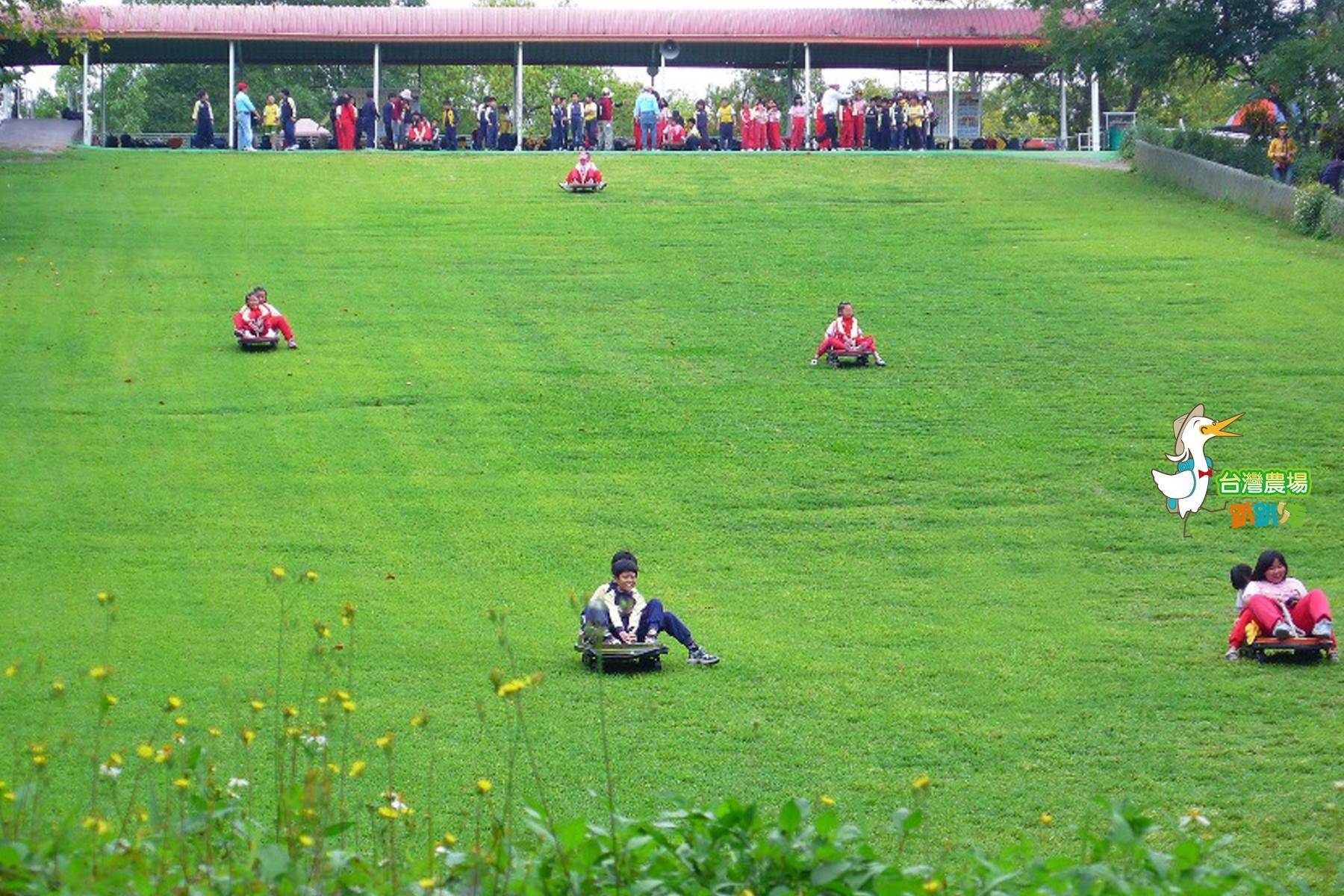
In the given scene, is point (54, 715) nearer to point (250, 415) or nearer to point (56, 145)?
point (250, 415)

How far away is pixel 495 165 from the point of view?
48.8 meters

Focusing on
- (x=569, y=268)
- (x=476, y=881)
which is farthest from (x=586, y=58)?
(x=476, y=881)

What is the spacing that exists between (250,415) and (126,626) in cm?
924

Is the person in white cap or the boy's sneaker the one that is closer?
the boy's sneaker

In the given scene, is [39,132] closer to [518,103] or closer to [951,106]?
[518,103]

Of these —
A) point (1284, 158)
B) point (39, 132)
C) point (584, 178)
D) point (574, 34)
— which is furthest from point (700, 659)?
point (39, 132)

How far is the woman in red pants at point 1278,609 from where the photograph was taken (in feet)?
47.5

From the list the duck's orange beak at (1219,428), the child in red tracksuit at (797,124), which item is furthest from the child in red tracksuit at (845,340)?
the child in red tracksuit at (797,124)

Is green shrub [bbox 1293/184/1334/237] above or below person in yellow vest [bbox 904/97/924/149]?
below

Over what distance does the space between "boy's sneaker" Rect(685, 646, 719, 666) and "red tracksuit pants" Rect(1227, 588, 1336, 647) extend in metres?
4.59

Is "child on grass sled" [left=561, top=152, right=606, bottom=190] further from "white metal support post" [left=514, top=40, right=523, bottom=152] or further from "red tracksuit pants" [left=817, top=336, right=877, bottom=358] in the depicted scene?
"red tracksuit pants" [left=817, top=336, right=877, bottom=358]

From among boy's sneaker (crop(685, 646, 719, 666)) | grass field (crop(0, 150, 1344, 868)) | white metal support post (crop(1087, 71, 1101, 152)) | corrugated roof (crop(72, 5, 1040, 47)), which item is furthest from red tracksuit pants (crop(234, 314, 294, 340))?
white metal support post (crop(1087, 71, 1101, 152))

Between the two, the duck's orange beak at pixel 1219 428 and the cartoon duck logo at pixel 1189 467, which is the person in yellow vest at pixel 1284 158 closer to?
the cartoon duck logo at pixel 1189 467

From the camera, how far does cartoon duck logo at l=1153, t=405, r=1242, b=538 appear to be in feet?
66.0
